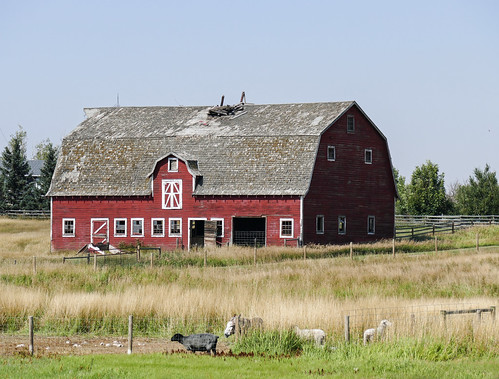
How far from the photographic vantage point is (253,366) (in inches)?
683

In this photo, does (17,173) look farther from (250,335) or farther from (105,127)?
(250,335)

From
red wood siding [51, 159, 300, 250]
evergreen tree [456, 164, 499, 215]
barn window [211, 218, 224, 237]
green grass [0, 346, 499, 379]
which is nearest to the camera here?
green grass [0, 346, 499, 379]

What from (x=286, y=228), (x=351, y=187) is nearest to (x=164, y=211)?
(x=286, y=228)

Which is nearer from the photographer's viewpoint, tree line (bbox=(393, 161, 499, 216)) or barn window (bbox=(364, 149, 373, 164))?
barn window (bbox=(364, 149, 373, 164))

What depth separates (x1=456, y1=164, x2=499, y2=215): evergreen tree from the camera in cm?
7950

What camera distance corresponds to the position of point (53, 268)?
34.9m

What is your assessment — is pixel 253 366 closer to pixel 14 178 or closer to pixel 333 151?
pixel 333 151

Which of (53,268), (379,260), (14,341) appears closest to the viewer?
(14,341)

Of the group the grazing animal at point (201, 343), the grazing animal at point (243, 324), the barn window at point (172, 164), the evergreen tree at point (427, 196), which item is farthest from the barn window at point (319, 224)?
the evergreen tree at point (427, 196)

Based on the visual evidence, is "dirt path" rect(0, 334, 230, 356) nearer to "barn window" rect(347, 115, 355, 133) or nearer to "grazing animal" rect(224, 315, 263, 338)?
"grazing animal" rect(224, 315, 263, 338)

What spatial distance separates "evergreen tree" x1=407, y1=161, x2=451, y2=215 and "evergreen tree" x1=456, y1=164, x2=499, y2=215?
13.1 feet

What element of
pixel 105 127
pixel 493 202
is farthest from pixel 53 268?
pixel 493 202

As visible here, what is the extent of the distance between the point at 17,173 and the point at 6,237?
90.8 ft

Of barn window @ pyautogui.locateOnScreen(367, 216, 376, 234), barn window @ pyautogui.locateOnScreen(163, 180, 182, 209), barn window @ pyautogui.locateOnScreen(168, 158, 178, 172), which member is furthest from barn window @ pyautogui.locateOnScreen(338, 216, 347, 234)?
barn window @ pyautogui.locateOnScreen(168, 158, 178, 172)
